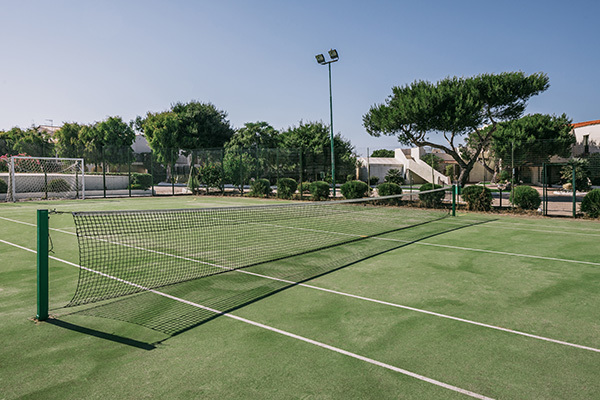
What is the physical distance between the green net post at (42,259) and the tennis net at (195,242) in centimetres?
54

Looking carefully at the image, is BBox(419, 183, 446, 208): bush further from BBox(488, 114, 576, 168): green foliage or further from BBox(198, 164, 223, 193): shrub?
BBox(488, 114, 576, 168): green foliage

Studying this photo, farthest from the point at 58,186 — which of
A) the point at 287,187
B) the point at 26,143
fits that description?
the point at 26,143

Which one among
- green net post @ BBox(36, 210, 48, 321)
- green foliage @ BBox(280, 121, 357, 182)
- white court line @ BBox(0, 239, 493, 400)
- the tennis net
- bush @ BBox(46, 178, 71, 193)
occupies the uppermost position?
green foliage @ BBox(280, 121, 357, 182)

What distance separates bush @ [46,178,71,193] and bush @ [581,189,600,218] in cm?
3073

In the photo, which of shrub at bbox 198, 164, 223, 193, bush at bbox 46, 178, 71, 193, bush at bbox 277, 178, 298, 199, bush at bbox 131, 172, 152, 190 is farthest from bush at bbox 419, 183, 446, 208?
bush at bbox 131, 172, 152, 190

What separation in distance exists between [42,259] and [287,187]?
69.1 feet

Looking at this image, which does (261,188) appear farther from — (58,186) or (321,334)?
(321,334)

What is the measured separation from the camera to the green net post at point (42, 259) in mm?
4699

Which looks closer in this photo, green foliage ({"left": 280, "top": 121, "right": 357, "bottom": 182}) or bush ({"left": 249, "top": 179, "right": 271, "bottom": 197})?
bush ({"left": 249, "top": 179, "right": 271, "bottom": 197})

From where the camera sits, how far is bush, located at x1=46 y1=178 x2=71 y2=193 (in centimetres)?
2711

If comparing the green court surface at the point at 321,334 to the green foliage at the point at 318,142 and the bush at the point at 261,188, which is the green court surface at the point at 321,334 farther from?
the green foliage at the point at 318,142

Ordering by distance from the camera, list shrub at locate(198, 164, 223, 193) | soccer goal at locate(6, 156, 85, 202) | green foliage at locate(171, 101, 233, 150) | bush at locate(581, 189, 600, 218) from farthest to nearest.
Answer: green foliage at locate(171, 101, 233, 150) → shrub at locate(198, 164, 223, 193) → soccer goal at locate(6, 156, 85, 202) → bush at locate(581, 189, 600, 218)

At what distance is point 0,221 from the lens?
1414 centimetres

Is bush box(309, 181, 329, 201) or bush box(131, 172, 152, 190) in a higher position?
bush box(131, 172, 152, 190)
